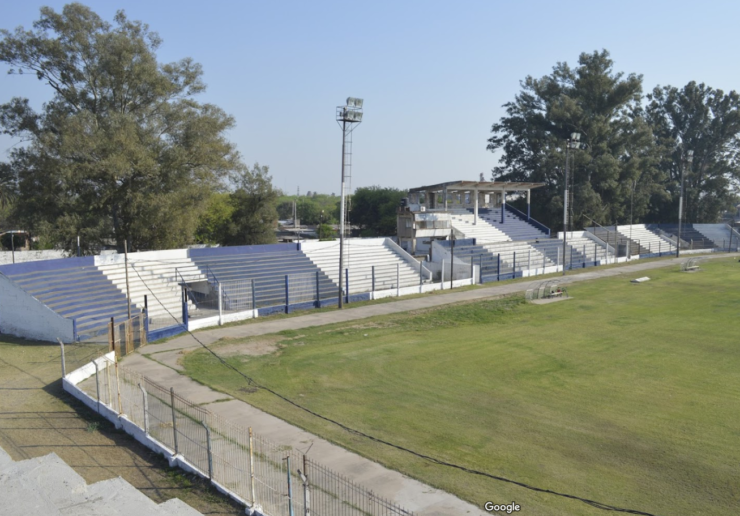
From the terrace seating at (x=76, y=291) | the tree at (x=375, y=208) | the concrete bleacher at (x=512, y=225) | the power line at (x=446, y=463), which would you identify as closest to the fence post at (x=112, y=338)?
the terrace seating at (x=76, y=291)

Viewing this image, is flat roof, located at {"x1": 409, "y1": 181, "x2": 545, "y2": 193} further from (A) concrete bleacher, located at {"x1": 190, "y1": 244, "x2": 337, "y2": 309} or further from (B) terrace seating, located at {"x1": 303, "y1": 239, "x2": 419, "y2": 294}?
(A) concrete bleacher, located at {"x1": 190, "y1": 244, "x2": 337, "y2": 309}

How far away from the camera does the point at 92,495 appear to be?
9.74 metres

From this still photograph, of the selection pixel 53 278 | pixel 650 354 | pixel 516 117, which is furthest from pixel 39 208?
pixel 516 117

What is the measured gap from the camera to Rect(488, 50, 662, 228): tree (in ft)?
202

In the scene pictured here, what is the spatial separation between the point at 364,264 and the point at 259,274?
7.39 metres

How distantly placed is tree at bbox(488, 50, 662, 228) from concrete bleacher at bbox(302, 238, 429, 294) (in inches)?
1144

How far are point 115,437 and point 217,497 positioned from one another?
390 centimetres

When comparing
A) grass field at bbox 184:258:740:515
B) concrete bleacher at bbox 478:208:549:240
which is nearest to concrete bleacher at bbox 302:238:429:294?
grass field at bbox 184:258:740:515

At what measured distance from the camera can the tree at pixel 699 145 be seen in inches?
2783

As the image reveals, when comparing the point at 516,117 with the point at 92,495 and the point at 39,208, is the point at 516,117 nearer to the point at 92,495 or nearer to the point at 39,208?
the point at 39,208

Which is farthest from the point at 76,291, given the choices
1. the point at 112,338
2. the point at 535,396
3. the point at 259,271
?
the point at 535,396

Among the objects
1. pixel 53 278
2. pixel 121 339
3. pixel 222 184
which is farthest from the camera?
pixel 222 184

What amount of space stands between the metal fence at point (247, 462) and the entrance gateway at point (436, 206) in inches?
1181

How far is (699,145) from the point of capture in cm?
7225
